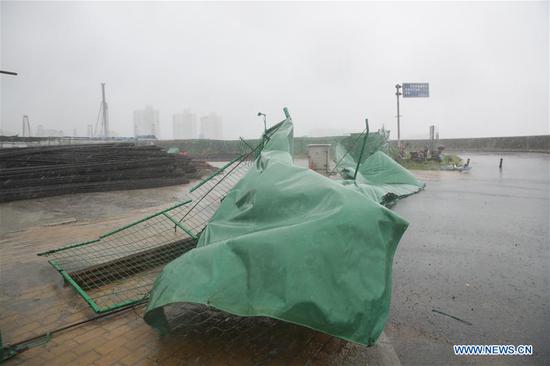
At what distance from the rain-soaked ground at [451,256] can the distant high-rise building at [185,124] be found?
6212 centimetres

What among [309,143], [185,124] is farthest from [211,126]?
[309,143]

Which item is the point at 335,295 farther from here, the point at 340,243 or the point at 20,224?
the point at 20,224

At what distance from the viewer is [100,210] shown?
306 inches

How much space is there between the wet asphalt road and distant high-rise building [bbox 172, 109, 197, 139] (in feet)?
217

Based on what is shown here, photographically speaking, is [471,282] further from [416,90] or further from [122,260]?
[416,90]

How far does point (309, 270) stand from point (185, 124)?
2861 inches

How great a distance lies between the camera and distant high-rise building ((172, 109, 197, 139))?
230ft

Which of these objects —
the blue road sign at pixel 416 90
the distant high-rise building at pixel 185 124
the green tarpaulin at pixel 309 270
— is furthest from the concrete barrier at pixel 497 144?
the distant high-rise building at pixel 185 124

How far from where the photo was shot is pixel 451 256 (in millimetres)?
5246

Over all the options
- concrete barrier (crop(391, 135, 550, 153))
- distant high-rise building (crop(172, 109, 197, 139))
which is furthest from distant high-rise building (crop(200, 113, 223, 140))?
concrete barrier (crop(391, 135, 550, 153))

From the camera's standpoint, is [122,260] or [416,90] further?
[416,90]

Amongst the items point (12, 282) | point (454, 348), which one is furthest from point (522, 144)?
point (12, 282)

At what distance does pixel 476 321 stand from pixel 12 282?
16.8ft

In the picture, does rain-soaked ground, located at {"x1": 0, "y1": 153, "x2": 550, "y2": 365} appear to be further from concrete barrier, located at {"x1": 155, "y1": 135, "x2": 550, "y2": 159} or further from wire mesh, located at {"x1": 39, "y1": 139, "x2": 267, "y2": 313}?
concrete barrier, located at {"x1": 155, "y1": 135, "x2": 550, "y2": 159}
